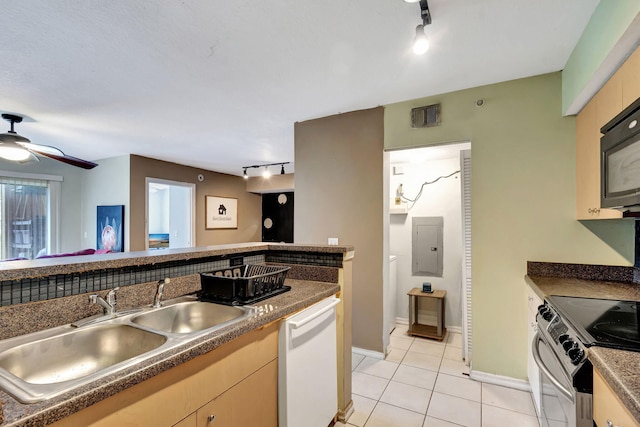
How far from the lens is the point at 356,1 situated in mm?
1523

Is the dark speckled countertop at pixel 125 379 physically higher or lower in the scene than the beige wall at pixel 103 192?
lower

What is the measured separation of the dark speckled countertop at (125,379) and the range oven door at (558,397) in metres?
1.15

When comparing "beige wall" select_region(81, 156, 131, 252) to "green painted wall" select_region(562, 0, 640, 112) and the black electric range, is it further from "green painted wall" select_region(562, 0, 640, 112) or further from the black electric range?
"green painted wall" select_region(562, 0, 640, 112)

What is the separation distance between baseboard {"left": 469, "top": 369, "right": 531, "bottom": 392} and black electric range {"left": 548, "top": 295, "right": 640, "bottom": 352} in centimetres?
111

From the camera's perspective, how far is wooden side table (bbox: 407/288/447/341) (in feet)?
10.8

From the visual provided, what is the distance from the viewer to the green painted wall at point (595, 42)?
129 cm

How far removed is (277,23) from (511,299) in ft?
8.48

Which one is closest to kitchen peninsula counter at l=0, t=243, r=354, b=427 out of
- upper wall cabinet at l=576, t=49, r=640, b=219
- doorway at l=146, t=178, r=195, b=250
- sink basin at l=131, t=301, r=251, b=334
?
sink basin at l=131, t=301, r=251, b=334

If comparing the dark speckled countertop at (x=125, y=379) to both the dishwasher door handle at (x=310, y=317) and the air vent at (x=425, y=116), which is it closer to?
the dishwasher door handle at (x=310, y=317)

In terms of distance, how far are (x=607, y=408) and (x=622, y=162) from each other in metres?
1.11

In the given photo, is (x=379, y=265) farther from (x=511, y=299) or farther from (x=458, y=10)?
(x=458, y=10)

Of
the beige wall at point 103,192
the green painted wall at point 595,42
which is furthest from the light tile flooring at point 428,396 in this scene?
the beige wall at point 103,192

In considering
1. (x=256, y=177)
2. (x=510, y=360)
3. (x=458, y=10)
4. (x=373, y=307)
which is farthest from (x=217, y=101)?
(x=256, y=177)

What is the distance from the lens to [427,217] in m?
3.79
